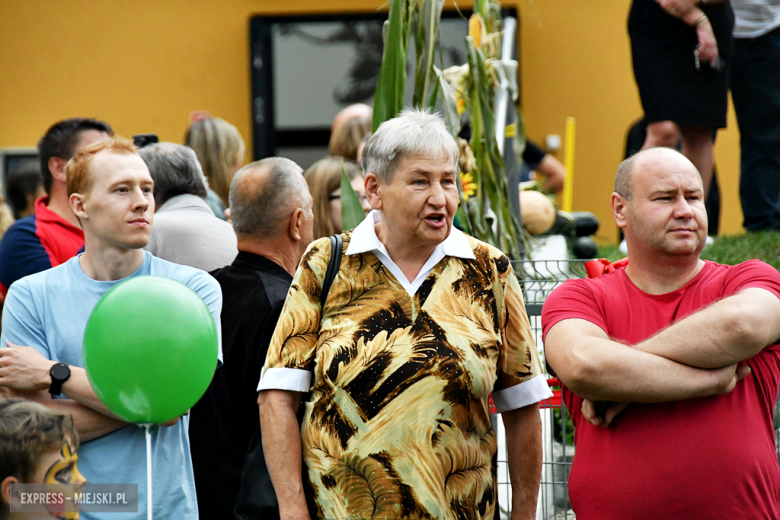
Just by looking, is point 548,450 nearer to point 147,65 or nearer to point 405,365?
point 405,365

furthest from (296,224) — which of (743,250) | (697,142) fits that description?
(743,250)

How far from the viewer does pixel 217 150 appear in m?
4.81

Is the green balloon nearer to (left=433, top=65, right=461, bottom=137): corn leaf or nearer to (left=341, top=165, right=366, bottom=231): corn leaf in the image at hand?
(left=341, top=165, right=366, bottom=231): corn leaf

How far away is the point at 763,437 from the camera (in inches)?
98.7

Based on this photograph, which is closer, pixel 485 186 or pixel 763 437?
pixel 763 437

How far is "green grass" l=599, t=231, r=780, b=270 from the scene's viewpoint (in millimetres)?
5172

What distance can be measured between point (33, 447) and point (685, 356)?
5.40 ft

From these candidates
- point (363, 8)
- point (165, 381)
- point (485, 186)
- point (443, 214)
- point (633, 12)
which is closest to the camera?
point (165, 381)

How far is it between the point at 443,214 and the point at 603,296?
55 cm

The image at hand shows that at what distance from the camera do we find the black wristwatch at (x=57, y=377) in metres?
2.54

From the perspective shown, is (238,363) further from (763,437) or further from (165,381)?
(763,437)

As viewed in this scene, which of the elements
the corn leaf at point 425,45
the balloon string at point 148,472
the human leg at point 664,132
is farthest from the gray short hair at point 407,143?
the human leg at point 664,132

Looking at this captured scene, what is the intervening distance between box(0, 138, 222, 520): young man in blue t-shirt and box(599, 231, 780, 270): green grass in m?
3.38

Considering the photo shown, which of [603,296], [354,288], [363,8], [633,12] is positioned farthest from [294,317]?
[363,8]
